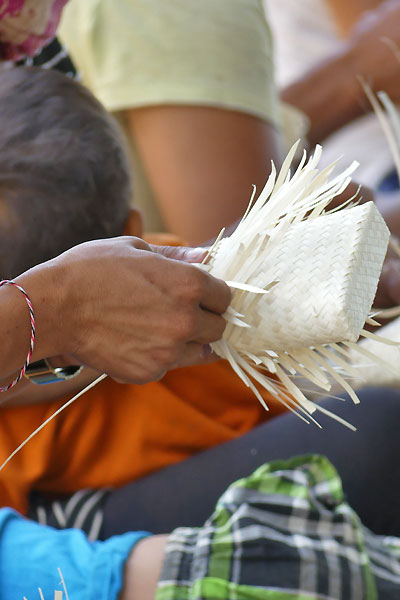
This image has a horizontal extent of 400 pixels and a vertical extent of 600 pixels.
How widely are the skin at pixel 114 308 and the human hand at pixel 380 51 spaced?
3.48 feet

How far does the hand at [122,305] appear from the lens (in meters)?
0.51

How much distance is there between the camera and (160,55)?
1.12 meters

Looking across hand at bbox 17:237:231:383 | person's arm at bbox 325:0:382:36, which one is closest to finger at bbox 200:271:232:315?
hand at bbox 17:237:231:383

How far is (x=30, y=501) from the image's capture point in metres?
0.91

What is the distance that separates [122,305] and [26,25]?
317mm

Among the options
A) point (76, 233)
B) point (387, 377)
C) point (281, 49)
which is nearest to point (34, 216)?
point (76, 233)

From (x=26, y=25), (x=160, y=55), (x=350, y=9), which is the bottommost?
Result: (x=350, y=9)

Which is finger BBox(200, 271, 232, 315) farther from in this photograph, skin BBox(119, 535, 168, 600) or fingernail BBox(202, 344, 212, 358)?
skin BBox(119, 535, 168, 600)

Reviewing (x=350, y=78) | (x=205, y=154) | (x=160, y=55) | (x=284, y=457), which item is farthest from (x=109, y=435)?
(x=350, y=78)

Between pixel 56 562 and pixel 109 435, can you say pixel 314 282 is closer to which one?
pixel 56 562

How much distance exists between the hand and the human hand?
1.06 meters

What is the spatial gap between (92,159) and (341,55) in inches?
40.5

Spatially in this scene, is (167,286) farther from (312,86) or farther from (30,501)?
(312,86)

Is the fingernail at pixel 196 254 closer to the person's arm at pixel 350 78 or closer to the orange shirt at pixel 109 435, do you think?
the orange shirt at pixel 109 435
